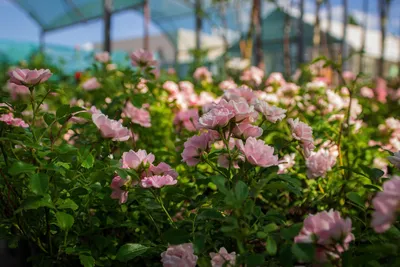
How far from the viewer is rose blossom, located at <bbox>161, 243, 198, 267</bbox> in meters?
0.79

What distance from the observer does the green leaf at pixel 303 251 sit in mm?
652

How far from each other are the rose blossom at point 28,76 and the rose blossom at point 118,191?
10.9 inches

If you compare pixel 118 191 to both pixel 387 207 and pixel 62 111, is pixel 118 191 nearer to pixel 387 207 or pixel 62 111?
pixel 62 111

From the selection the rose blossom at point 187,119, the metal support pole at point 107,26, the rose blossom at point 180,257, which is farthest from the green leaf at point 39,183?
the metal support pole at point 107,26

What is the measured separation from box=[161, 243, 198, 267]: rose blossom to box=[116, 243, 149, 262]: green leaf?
8 cm

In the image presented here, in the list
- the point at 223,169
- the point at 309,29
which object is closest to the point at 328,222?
the point at 223,169

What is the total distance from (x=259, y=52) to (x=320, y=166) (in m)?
4.52

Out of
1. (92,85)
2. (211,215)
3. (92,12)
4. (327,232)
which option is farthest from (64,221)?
(92,12)

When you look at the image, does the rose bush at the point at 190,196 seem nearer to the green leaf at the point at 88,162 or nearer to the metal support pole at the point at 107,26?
the green leaf at the point at 88,162

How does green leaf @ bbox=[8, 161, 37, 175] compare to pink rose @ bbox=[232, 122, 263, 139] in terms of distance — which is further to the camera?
pink rose @ bbox=[232, 122, 263, 139]

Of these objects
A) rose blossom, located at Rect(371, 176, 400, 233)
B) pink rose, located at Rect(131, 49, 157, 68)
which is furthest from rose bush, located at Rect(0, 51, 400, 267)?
pink rose, located at Rect(131, 49, 157, 68)

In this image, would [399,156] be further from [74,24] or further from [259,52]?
[74,24]

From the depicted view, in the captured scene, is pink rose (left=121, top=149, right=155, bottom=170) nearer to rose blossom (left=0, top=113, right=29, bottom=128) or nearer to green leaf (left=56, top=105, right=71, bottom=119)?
green leaf (left=56, top=105, right=71, bottom=119)

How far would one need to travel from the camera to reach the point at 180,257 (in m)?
0.82
